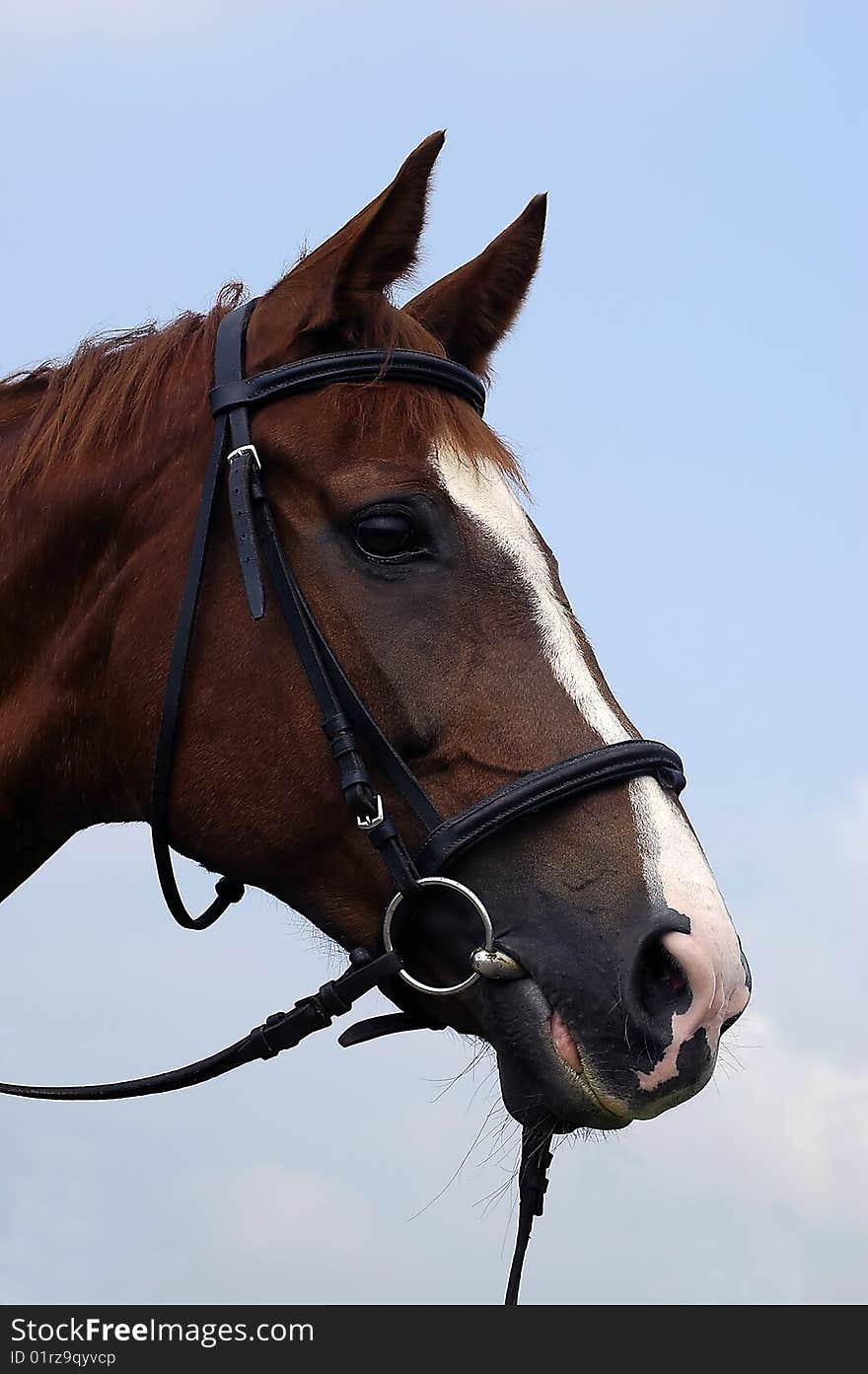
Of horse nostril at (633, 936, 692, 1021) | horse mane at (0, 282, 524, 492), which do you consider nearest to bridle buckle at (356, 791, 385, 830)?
horse nostril at (633, 936, 692, 1021)

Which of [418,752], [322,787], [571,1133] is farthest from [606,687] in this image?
[571,1133]

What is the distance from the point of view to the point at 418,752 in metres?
3.95

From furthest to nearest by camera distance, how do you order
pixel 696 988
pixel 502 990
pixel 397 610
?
pixel 397 610, pixel 502 990, pixel 696 988

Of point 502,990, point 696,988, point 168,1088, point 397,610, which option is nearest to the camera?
point 696,988

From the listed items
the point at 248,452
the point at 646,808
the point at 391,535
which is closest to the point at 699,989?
the point at 646,808

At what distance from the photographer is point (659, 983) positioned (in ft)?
11.7

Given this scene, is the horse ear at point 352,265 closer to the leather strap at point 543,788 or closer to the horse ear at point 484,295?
the horse ear at point 484,295

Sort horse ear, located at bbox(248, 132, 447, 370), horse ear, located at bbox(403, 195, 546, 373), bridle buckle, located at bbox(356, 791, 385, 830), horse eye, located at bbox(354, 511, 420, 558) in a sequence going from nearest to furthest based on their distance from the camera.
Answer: bridle buckle, located at bbox(356, 791, 385, 830) → horse eye, located at bbox(354, 511, 420, 558) → horse ear, located at bbox(248, 132, 447, 370) → horse ear, located at bbox(403, 195, 546, 373)

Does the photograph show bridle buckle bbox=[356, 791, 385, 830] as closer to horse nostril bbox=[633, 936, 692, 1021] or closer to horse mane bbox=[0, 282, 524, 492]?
horse nostril bbox=[633, 936, 692, 1021]

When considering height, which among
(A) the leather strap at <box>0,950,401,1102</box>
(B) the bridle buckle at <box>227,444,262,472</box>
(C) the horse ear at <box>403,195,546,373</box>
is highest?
(C) the horse ear at <box>403,195,546,373</box>

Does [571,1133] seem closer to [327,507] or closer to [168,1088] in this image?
[168,1088]

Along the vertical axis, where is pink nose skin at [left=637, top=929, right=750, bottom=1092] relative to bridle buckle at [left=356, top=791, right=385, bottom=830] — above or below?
below

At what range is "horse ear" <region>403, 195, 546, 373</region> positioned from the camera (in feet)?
16.4

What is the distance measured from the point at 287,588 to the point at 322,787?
24.1 inches
